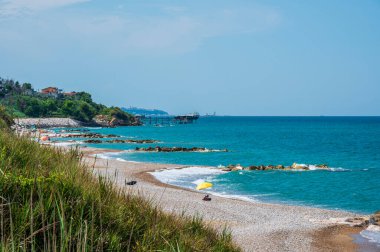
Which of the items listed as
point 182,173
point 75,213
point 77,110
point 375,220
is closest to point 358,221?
point 375,220

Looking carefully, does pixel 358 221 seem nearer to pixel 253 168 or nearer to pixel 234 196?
pixel 234 196

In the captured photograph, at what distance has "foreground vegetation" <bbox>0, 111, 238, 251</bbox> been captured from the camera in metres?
4.74

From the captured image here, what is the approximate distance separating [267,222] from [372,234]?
431 cm

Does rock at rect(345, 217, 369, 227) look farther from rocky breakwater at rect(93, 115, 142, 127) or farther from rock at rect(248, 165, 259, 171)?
rocky breakwater at rect(93, 115, 142, 127)

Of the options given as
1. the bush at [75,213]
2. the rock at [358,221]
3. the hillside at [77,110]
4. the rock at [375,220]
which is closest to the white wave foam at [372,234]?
the rock at [358,221]

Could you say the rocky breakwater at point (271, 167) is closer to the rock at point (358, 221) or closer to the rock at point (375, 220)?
the rock at point (358, 221)

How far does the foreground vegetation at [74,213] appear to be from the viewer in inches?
187

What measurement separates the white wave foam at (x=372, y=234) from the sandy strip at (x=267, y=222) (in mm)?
429

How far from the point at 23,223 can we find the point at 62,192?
2.55 ft

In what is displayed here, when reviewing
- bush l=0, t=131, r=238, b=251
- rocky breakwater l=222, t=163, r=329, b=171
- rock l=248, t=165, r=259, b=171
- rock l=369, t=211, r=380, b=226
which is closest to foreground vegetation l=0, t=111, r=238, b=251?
bush l=0, t=131, r=238, b=251

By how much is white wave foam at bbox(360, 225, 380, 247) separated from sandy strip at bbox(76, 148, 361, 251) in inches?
16.9

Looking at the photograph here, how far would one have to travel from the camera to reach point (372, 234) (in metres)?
18.5

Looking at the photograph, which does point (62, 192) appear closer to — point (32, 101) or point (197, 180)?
point (197, 180)

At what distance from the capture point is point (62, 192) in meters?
5.43
